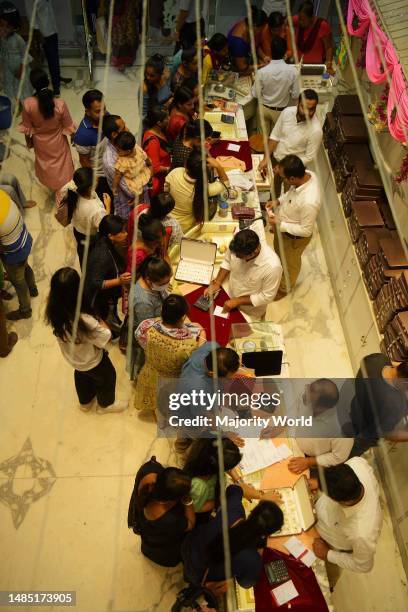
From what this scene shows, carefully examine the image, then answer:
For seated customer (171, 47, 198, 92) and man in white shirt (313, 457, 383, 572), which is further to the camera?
seated customer (171, 47, 198, 92)

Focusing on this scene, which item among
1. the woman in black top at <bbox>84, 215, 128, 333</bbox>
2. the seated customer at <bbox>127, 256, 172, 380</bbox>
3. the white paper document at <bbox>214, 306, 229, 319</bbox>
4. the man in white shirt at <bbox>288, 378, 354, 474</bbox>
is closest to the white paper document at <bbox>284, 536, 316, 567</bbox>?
the man in white shirt at <bbox>288, 378, 354, 474</bbox>

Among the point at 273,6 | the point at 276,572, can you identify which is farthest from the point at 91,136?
the point at 276,572

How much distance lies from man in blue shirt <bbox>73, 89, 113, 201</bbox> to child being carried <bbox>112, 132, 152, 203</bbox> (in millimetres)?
238

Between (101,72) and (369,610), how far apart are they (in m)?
5.81

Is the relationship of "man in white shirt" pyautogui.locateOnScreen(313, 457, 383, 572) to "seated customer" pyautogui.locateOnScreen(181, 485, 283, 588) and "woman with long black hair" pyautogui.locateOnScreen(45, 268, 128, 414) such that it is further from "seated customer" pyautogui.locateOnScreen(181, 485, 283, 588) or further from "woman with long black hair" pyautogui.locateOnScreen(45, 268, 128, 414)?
"woman with long black hair" pyautogui.locateOnScreen(45, 268, 128, 414)

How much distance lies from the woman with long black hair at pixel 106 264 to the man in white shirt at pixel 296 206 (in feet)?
3.31

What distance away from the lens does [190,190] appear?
3.44 metres

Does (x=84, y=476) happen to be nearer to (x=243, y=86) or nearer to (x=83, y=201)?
(x=83, y=201)

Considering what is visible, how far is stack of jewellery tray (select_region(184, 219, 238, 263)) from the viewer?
363 cm

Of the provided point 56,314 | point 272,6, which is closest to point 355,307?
point 56,314

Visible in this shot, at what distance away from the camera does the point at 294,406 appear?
112 inches

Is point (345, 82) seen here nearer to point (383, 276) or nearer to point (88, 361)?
point (383, 276)

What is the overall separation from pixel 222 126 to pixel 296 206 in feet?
4.91

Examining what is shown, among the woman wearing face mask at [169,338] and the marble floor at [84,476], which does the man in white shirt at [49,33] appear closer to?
the marble floor at [84,476]
